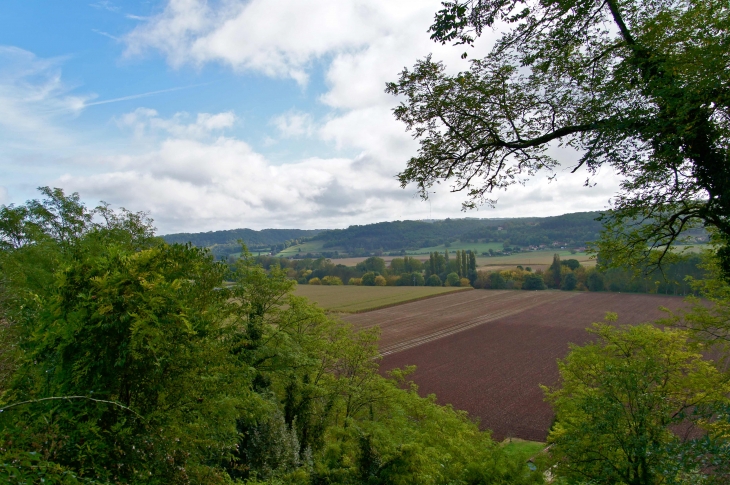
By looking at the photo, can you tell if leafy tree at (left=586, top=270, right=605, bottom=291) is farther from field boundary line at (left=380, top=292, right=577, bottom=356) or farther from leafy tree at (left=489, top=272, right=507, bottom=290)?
leafy tree at (left=489, top=272, right=507, bottom=290)

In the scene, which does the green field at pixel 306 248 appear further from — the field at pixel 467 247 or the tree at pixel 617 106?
the tree at pixel 617 106

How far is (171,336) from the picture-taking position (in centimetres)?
580

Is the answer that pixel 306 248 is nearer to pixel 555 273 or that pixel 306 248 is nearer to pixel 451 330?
pixel 555 273

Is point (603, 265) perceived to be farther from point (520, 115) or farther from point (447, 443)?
point (447, 443)

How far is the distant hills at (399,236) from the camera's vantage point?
118m

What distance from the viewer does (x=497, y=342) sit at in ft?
134

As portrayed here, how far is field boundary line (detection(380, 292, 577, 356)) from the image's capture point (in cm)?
3941

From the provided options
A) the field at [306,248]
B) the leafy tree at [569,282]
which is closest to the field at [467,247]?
the field at [306,248]

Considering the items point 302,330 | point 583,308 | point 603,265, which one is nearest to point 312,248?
point 583,308

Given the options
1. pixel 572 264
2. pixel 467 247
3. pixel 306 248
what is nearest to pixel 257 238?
pixel 306 248

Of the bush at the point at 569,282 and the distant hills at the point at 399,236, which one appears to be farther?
the distant hills at the point at 399,236

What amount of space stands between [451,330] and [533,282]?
3690 centimetres

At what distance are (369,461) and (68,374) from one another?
754 cm

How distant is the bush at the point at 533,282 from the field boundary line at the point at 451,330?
12.2m
